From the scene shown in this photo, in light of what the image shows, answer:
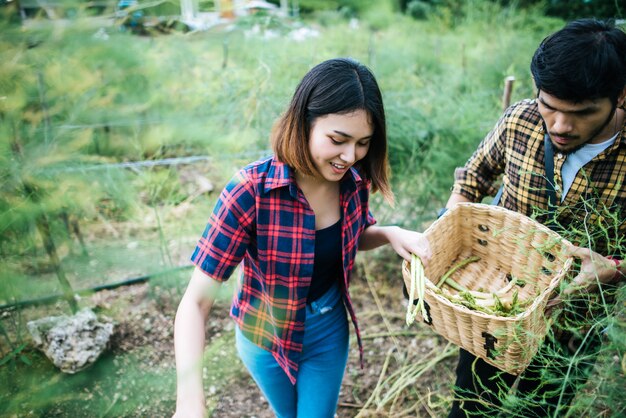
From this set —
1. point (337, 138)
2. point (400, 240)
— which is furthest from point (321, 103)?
point (400, 240)

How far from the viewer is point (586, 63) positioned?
3.59 feet

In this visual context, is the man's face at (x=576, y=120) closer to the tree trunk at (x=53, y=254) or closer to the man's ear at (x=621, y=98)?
the man's ear at (x=621, y=98)

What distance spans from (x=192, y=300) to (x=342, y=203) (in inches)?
21.7

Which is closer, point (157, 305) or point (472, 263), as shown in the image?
point (472, 263)

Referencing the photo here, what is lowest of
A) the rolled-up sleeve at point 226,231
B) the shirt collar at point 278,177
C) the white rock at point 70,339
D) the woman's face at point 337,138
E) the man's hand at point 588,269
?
the white rock at point 70,339

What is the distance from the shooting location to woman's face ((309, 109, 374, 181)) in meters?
1.17

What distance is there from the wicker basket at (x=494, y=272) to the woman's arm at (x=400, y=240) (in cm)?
6

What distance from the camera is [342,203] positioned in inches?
53.4

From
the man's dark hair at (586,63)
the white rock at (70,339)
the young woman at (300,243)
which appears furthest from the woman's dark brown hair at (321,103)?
the white rock at (70,339)

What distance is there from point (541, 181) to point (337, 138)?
716mm

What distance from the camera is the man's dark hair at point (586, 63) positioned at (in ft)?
3.59

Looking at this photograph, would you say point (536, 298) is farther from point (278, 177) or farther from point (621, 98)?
point (278, 177)

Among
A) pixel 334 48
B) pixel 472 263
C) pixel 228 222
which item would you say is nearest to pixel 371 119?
pixel 228 222

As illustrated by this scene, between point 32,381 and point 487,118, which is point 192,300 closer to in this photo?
point 32,381
